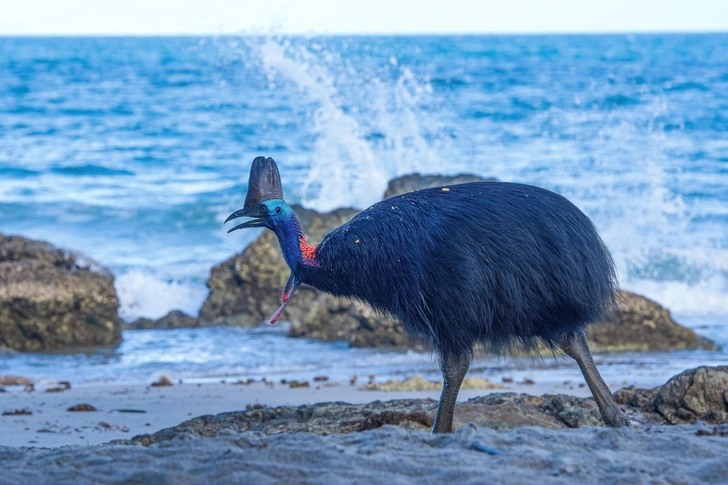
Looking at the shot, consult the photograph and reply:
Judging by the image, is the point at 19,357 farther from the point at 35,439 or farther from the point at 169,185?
the point at 169,185

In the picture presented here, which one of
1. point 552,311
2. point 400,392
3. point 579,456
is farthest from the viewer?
point 400,392

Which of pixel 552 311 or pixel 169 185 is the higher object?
pixel 169 185

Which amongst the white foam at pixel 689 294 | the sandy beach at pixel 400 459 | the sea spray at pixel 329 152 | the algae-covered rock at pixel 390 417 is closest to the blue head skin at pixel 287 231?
the algae-covered rock at pixel 390 417

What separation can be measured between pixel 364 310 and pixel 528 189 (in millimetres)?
5332

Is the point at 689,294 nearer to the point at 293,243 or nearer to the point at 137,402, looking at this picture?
the point at 137,402

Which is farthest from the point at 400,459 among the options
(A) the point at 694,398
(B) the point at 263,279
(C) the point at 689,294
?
(C) the point at 689,294

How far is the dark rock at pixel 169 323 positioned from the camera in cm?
1152

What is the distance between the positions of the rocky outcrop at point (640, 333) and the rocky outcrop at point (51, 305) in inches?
205

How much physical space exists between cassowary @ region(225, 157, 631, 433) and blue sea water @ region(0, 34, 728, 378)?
20.0ft

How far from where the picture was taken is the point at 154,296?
13.6 metres

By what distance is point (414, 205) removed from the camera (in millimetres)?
5090

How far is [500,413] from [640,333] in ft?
16.5

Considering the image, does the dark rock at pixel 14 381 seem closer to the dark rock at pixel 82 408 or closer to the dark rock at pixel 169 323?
the dark rock at pixel 82 408

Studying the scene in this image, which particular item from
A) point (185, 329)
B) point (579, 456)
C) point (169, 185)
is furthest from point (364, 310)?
point (169, 185)
